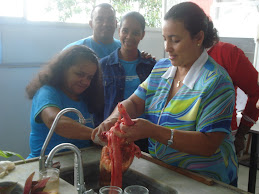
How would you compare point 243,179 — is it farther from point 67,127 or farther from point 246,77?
point 67,127

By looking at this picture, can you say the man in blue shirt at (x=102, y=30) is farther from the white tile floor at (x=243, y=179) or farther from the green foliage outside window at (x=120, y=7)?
the white tile floor at (x=243, y=179)

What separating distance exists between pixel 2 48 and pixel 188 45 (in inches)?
107

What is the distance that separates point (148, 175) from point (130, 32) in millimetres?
1531

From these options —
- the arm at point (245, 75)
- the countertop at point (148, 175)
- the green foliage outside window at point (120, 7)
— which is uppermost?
the green foliage outside window at point (120, 7)

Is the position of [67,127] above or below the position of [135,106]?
below

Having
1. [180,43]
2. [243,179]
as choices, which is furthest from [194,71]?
[243,179]

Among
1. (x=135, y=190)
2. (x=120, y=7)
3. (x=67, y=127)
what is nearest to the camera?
(x=135, y=190)

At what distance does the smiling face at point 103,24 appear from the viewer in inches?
122

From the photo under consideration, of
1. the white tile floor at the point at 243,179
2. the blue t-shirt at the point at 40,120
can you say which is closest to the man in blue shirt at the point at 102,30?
the blue t-shirt at the point at 40,120

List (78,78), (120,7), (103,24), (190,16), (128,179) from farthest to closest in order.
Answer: (120,7) → (103,24) → (78,78) → (128,179) → (190,16)

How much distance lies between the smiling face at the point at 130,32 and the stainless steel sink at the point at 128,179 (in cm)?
132

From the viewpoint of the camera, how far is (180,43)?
1650mm

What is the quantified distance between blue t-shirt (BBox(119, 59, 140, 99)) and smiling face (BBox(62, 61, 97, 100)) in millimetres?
609

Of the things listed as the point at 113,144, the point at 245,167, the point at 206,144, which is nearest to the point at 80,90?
the point at 113,144
